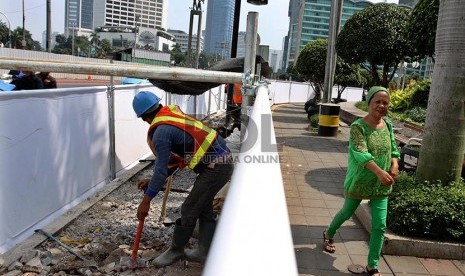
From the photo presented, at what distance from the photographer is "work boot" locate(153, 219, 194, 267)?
3.49m

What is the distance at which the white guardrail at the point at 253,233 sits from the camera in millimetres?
749

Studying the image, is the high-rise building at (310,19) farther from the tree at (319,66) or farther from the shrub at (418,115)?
the shrub at (418,115)

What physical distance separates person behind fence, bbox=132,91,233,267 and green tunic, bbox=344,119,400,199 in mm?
1065

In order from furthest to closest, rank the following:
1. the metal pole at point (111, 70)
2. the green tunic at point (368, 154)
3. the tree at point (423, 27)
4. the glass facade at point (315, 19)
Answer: the glass facade at point (315, 19) < the tree at point (423, 27) < the metal pole at point (111, 70) < the green tunic at point (368, 154)

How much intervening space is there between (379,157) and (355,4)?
2916cm

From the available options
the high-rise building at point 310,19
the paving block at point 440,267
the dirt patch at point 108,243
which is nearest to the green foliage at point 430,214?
the paving block at point 440,267

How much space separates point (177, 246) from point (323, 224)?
5.92ft

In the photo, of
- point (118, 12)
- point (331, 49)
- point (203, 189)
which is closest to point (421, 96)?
point (331, 49)

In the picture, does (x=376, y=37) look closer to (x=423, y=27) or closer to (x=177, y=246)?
(x=423, y=27)

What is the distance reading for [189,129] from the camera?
328 cm

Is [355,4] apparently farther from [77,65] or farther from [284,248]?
[284,248]

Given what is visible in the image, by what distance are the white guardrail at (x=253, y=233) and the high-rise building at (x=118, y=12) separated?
8715cm

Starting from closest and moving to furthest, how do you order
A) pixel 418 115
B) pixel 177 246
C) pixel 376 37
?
pixel 177 246 < pixel 376 37 < pixel 418 115

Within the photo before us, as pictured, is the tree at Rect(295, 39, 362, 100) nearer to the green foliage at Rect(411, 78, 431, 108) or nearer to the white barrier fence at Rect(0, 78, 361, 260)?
the green foliage at Rect(411, 78, 431, 108)
